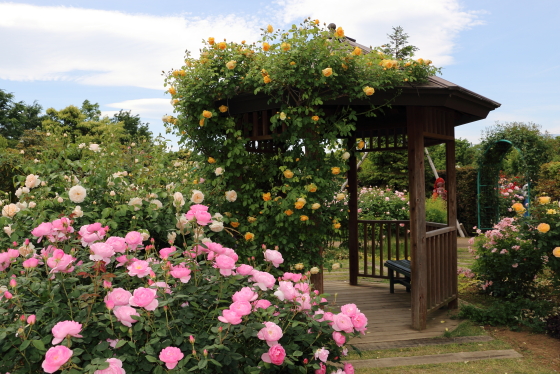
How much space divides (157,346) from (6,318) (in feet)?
2.50

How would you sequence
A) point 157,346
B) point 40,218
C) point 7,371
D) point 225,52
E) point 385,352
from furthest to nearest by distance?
1. point 225,52
2. point 385,352
3. point 40,218
4. point 7,371
5. point 157,346

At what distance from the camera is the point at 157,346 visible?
1.82 metres

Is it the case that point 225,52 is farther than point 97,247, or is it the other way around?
point 225,52

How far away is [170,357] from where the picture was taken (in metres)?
1.67

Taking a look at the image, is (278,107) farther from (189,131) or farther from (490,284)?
(490,284)

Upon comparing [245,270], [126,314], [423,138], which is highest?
[423,138]

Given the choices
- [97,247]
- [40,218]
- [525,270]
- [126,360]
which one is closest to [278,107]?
[40,218]

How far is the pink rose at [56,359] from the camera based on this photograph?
159 cm

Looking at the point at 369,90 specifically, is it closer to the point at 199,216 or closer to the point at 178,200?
the point at 178,200

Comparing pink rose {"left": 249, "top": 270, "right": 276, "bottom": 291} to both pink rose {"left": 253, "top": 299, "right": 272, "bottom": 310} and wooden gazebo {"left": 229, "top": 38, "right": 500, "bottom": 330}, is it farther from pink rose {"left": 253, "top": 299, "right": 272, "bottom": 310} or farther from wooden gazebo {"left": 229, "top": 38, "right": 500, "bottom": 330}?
wooden gazebo {"left": 229, "top": 38, "right": 500, "bottom": 330}

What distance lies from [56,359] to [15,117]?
28827mm

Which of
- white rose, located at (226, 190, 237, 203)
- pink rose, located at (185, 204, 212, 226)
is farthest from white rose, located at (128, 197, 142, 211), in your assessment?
pink rose, located at (185, 204, 212, 226)

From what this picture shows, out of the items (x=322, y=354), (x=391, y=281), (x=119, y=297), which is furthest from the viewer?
(x=391, y=281)

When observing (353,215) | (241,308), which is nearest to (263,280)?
(241,308)
